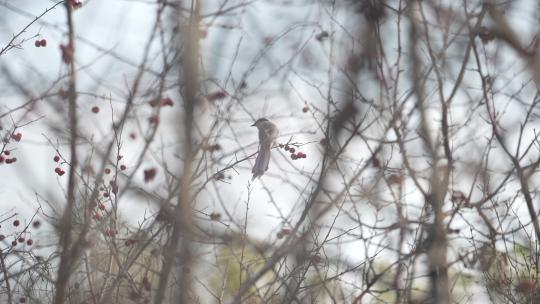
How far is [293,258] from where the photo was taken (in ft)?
15.1

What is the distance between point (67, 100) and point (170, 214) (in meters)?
1.10

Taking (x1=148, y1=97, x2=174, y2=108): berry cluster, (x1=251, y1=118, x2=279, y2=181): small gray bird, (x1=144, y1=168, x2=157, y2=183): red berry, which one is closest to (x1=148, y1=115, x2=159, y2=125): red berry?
(x1=148, y1=97, x2=174, y2=108): berry cluster

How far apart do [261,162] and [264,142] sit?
6.1 inches

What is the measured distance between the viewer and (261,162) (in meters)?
5.14

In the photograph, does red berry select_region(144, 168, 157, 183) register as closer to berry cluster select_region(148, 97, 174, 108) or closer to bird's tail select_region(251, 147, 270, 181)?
berry cluster select_region(148, 97, 174, 108)

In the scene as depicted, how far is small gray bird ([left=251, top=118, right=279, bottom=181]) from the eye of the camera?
506 centimetres

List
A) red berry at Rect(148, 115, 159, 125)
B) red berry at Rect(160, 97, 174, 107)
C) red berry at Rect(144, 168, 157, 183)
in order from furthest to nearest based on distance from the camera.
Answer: red berry at Rect(160, 97, 174, 107), red berry at Rect(144, 168, 157, 183), red berry at Rect(148, 115, 159, 125)

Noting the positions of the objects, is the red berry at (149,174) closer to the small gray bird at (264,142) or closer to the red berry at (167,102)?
the red berry at (167,102)

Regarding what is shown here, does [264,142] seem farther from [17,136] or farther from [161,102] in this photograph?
[17,136]

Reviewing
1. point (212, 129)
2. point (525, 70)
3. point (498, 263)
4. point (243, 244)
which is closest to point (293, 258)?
point (243, 244)

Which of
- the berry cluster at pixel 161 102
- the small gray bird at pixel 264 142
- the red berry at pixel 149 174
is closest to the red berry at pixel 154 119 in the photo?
the berry cluster at pixel 161 102

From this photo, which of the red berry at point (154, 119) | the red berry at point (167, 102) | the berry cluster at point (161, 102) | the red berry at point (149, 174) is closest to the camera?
the red berry at point (154, 119)

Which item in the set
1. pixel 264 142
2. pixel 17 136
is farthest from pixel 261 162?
pixel 17 136

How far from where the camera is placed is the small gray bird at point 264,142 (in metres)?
5.06
